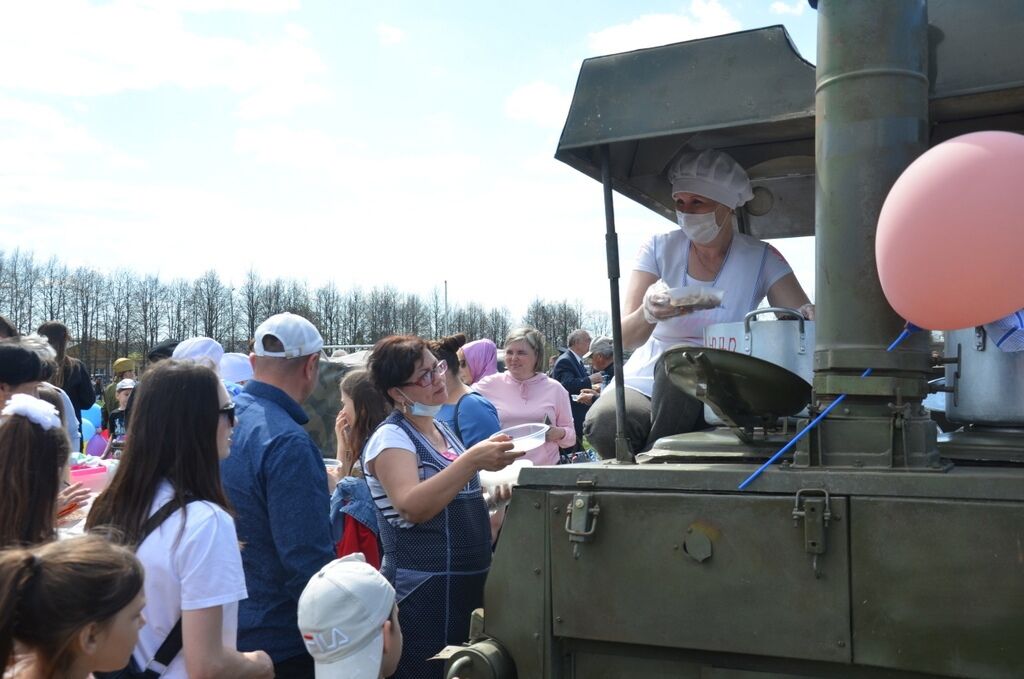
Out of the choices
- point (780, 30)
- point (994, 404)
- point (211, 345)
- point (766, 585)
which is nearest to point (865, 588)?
point (766, 585)

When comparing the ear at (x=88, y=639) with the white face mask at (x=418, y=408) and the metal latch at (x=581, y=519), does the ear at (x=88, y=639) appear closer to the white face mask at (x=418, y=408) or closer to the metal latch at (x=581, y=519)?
the metal latch at (x=581, y=519)

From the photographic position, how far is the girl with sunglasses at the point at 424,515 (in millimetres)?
3525

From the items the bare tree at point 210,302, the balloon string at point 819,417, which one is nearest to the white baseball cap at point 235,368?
the balloon string at point 819,417

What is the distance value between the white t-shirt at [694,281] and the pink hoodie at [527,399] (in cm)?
279

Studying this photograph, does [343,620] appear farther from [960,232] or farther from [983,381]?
[983,381]

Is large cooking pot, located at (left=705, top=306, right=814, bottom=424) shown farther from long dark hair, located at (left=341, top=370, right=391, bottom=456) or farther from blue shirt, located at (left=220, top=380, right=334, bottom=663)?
long dark hair, located at (left=341, top=370, right=391, bottom=456)

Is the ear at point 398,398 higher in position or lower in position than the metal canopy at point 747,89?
lower

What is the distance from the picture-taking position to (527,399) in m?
6.86

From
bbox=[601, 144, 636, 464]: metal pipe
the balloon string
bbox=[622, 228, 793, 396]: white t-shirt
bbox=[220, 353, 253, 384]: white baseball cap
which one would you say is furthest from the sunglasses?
bbox=[220, 353, 253, 384]: white baseball cap

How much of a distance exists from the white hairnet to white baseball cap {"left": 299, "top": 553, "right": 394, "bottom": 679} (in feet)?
6.31

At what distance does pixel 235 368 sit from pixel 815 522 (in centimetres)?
422

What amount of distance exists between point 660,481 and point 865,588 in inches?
24.8

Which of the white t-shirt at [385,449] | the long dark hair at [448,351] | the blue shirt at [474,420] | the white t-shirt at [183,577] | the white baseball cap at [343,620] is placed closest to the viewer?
the white t-shirt at [183,577]

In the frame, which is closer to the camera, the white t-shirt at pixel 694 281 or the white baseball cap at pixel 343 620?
the white baseball cap at pixel 343 620
